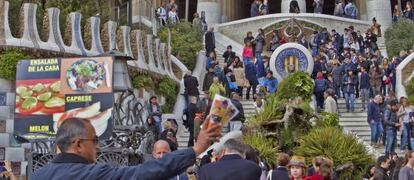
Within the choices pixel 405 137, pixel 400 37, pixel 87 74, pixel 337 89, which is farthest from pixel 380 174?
pixel 400 37

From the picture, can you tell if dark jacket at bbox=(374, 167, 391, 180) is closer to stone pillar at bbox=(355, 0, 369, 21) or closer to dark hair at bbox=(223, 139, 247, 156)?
dark hair at bbox=(223, 139, 247, 156)

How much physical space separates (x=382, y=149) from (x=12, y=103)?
8953 millimetres

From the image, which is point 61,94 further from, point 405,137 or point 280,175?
point 405,137

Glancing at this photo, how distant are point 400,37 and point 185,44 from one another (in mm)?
9167

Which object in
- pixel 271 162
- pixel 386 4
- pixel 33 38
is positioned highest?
pixel 386 4

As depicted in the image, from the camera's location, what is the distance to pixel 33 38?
2006 centimetres

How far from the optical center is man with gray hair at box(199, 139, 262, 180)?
696 cm

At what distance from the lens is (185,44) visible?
31.5 m

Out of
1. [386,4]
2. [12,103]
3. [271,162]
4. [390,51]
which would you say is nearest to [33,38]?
[12,103]

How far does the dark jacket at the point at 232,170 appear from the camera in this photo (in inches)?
274

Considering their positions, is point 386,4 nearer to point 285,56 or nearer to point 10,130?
point 285,56

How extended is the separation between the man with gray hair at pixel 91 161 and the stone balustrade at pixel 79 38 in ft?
49.7

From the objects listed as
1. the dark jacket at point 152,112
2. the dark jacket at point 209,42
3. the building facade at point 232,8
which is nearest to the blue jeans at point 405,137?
the dark jacket at point 152,112

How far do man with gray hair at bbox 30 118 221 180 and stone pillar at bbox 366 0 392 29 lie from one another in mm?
38270
